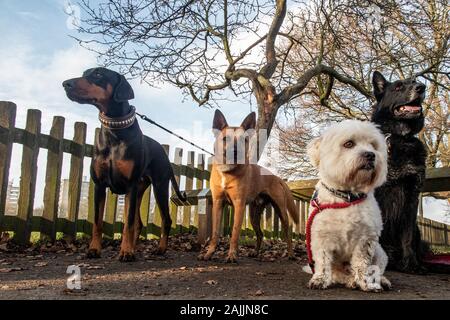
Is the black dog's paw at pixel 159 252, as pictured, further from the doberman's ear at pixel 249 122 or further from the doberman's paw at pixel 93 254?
the doberman's ear at pixel 249 122

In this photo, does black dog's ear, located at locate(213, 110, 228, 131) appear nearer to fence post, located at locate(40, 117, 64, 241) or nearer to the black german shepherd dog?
the black german shepherd dog

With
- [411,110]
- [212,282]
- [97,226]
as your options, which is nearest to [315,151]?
[212,282]

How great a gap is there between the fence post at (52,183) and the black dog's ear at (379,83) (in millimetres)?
4609

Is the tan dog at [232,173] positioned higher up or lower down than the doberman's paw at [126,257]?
higher up

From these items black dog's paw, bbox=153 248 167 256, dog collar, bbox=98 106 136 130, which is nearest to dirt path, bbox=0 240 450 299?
black dog's paw, bbox=153 248 167 256

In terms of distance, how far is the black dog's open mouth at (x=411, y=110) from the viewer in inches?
165

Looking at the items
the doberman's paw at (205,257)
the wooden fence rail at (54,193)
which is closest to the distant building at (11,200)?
the wooden fence rail at (54,193)

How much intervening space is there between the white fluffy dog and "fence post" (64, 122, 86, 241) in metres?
4.55

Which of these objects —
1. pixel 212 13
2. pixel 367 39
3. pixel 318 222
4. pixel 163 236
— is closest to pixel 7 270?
pixel 163 236

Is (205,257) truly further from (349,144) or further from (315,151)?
(349,144)

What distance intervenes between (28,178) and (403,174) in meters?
4.97

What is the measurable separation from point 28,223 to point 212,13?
204 inches

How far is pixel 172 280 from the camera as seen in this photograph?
3.41 m

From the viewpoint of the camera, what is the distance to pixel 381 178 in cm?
312
